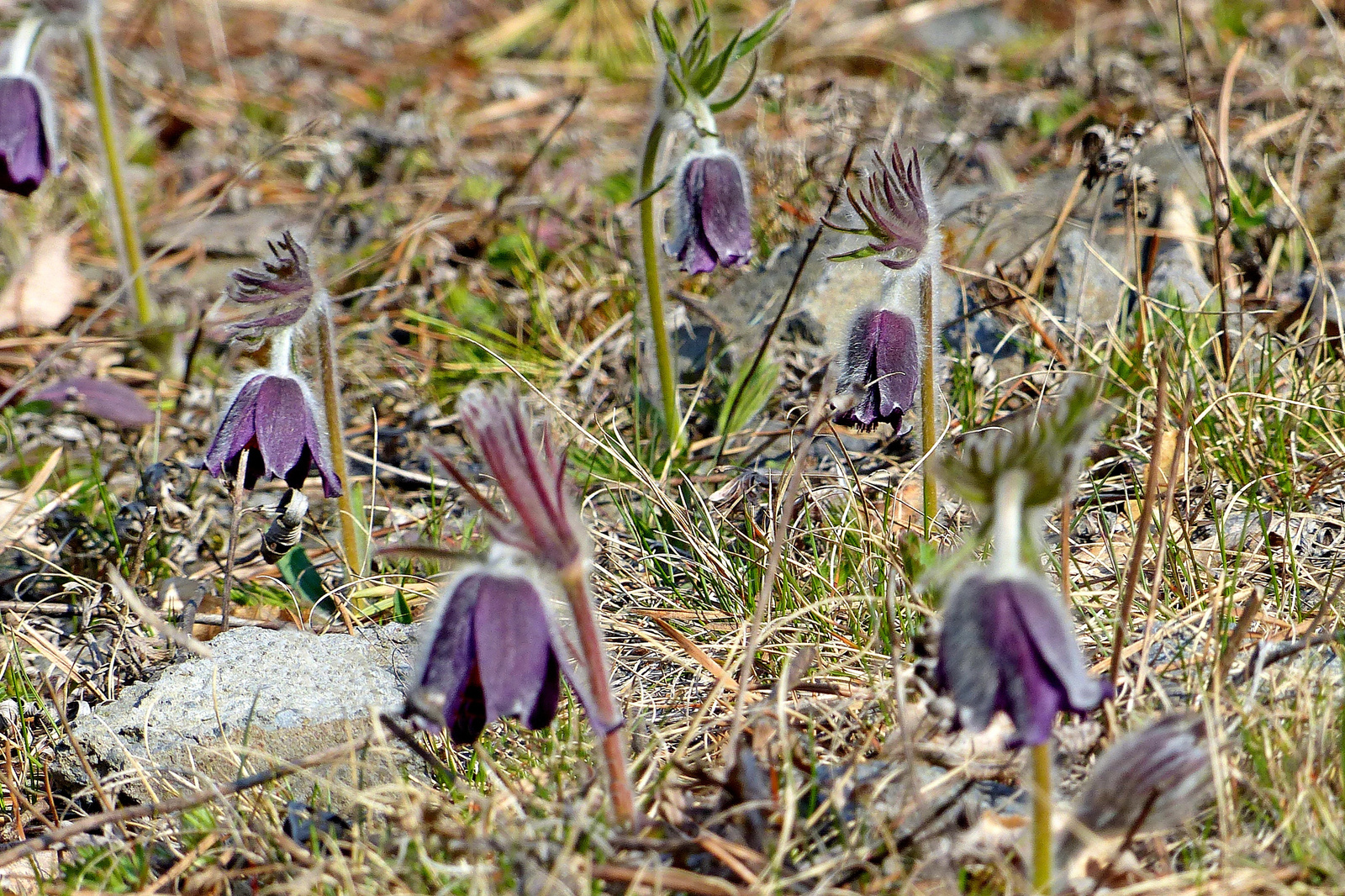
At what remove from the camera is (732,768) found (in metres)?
1.50

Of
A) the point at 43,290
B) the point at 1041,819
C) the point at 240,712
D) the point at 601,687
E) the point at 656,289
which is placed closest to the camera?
the point at 1041,819

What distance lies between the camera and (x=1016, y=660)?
1.16 m

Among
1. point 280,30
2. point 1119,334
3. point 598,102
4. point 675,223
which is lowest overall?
point 1119,334

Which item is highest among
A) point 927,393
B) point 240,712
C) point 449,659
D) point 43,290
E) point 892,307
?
point 43,290

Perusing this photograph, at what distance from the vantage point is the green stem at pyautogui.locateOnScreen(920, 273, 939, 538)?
1984 millimetres

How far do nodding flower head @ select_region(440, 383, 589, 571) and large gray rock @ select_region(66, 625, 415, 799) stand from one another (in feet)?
1.98

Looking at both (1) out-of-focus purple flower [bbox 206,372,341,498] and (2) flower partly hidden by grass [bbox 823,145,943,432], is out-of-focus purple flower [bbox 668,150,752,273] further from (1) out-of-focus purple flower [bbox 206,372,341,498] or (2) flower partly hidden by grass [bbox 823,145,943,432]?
(1) out-of-focus purple flower [bbox 206,372,341,498]

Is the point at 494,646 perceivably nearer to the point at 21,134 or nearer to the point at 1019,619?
the point at 1019,619

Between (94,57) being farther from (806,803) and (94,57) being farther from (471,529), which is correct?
(806,803)

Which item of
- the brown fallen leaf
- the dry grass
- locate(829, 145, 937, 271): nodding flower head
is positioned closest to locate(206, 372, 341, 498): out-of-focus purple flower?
the dry grass

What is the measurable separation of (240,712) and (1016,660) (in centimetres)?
125

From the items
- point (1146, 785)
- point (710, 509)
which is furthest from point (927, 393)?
point (1146, 785)

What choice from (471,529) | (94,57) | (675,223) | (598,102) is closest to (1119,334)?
(675,223)

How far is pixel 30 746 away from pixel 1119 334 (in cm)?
233
